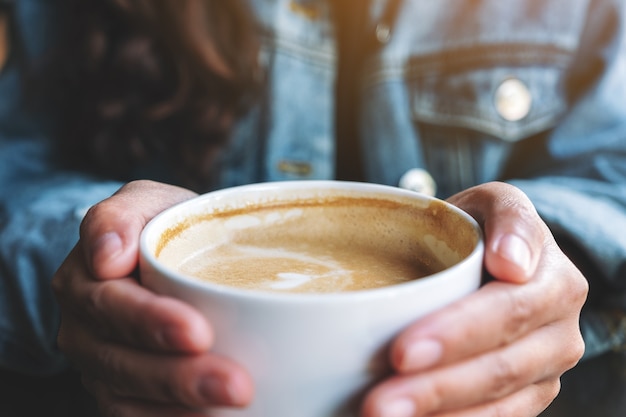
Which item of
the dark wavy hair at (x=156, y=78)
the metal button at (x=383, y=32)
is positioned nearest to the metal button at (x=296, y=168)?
the dark wavy hair at (x=156, y=78)

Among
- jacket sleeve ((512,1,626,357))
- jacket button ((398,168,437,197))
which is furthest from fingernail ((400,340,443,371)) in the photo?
jacket button ((398,168,437,197))

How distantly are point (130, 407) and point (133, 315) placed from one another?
0.08 meters

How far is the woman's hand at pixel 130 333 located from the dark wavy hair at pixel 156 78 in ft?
1.69

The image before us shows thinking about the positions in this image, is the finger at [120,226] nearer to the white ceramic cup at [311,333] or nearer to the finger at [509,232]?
the white ceramic cup at [311,333]

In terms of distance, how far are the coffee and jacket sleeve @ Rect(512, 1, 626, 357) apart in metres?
0.29

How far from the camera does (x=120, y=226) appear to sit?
441mm

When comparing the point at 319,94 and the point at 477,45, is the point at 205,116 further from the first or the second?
the point at 477,45

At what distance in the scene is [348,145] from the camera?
1.20 meters

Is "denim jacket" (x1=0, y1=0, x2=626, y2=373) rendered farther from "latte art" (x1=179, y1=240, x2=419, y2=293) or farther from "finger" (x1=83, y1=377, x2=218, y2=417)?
"finger" (x1=83, y1=377, x2=218, y2=417)

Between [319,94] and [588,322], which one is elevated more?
[319,94]

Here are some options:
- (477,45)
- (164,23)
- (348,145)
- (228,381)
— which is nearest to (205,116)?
(164,23)

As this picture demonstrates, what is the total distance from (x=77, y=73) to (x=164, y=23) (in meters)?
0.19

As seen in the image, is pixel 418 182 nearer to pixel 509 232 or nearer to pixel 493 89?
pixel 493 89

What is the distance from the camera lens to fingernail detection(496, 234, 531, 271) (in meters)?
0.39
